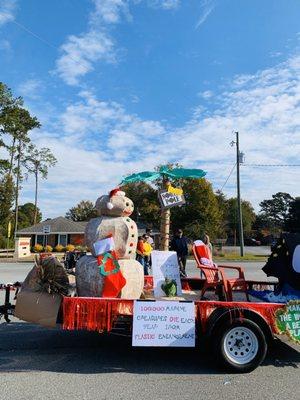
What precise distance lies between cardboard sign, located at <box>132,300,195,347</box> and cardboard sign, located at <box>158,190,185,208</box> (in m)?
3.10

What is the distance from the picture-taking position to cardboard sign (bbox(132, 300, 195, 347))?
5.04m

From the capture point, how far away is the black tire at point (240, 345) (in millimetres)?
5047

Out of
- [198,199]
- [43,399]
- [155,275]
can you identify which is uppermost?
[198,199]

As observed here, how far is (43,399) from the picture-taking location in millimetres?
4195

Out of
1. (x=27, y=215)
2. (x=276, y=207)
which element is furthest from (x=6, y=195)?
(x=276, y=207)

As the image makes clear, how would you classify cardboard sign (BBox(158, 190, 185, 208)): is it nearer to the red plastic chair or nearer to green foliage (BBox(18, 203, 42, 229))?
the red plastic chair

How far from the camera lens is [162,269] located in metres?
6.60

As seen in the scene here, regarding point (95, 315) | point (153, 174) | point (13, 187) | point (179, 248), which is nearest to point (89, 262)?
point (95, 315)

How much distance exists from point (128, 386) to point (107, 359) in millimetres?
1060

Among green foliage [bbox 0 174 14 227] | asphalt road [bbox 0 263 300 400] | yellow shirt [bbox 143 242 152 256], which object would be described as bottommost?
asphalt road [bbox 0 263 300 400]

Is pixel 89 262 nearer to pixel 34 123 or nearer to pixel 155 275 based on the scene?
pixel 155 275

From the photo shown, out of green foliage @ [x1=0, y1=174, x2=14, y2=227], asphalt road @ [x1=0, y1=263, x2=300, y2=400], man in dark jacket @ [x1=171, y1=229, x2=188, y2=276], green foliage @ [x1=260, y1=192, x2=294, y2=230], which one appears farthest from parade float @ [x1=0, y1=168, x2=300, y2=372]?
green foliage @ [x1=260, y1=192, x2=294, y2=230]

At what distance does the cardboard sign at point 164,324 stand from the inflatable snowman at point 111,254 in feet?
2.36

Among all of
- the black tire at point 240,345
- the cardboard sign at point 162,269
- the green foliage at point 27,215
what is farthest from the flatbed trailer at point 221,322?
the green foliage at point 27,215
